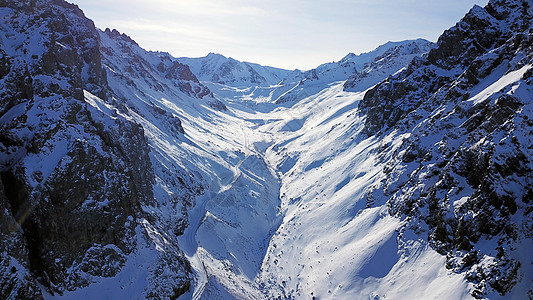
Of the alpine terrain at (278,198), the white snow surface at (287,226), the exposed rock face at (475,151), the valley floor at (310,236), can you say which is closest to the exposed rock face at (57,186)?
the alpine terrain at (278,198)

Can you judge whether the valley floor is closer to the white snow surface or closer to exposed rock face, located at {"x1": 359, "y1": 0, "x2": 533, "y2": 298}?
the white snow surface

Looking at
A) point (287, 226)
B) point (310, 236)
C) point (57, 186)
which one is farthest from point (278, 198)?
point (57, 186)

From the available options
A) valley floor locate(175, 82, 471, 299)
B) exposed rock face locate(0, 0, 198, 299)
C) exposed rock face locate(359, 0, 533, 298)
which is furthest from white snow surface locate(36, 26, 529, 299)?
exposed rock face locate(359, 0, 533, 298)

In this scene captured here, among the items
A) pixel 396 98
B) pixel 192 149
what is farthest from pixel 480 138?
pixel 192 149

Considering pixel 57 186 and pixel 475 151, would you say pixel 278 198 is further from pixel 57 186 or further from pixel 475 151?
pixel 57 186

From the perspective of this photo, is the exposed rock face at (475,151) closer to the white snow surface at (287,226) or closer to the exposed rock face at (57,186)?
the white snow surface at (287,226)

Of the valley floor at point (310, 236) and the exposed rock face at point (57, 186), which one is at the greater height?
the exposed rock face at point (57, 186)
